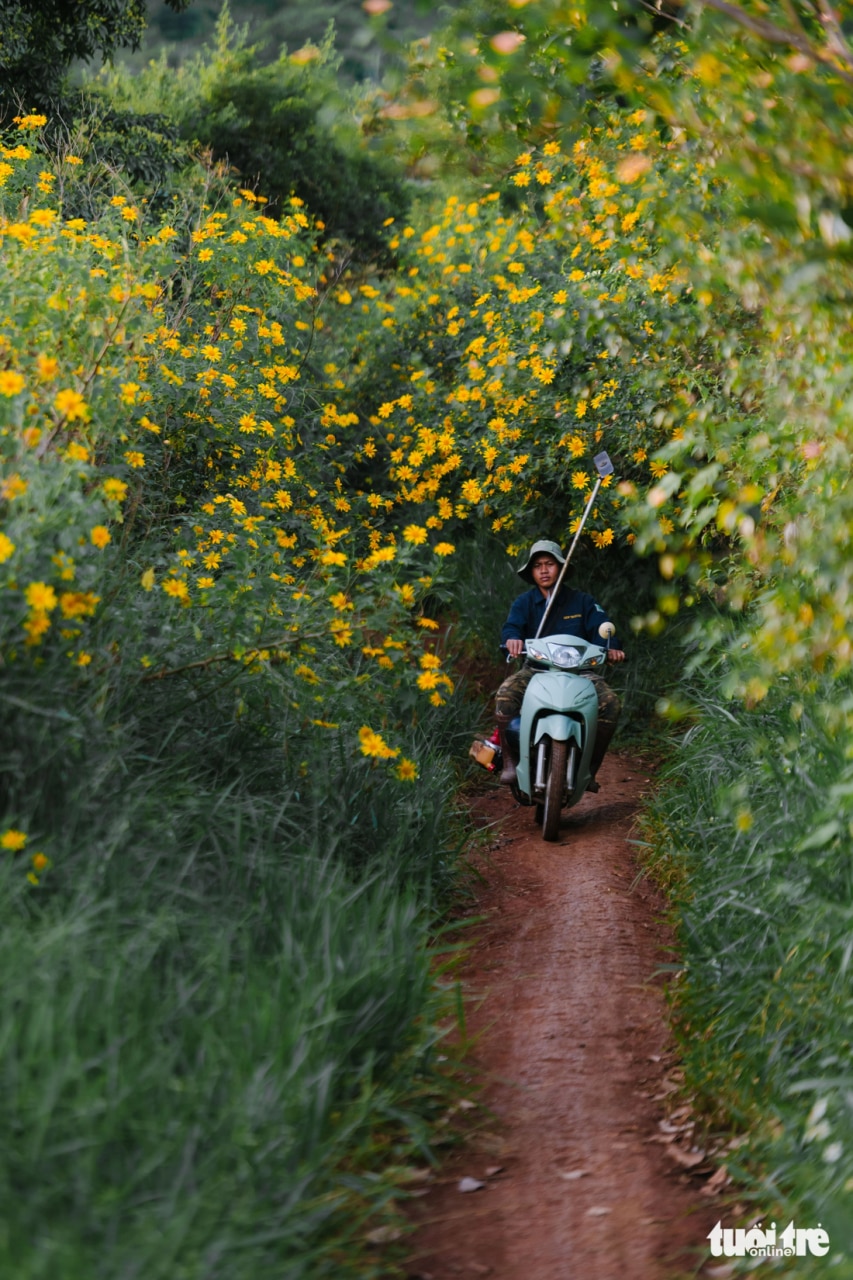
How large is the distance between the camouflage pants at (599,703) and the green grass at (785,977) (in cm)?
176

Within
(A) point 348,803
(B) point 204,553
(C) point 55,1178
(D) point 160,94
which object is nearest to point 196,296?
(B) point 204,553

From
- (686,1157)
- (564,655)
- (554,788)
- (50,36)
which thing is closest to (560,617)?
(564,655)

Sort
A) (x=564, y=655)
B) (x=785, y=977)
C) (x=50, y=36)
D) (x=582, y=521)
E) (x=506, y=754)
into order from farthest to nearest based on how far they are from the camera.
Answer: (x=50, y=36) < (x=582, y=521) < (x=506, y=754) < (x=564, y=655) < (x=785, y=977)

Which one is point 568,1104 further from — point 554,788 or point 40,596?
point 554,788

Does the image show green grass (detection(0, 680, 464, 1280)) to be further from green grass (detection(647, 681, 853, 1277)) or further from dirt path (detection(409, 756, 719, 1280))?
green grass (detection(647, 681, 853, 1277))

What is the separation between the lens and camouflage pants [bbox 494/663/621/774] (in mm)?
7012

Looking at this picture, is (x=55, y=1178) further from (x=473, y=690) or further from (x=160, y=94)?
(x=160, y=94)

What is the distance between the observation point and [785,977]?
3861 millimetres

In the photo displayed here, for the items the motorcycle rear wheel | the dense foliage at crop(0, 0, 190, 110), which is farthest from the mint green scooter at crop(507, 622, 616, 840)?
the dense foliage at crop(0, 0, 190, 110)

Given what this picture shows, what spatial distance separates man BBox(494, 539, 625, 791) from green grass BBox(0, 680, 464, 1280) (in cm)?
233

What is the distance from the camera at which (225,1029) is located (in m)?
3.19

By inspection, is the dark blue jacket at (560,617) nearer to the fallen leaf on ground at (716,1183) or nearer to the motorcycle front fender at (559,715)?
the motorcycle front fender at (559,715)

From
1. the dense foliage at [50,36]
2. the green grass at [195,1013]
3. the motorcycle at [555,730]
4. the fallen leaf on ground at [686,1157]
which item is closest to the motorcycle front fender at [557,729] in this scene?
the motorcycle at [555,730]

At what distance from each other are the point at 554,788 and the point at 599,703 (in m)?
0.60
